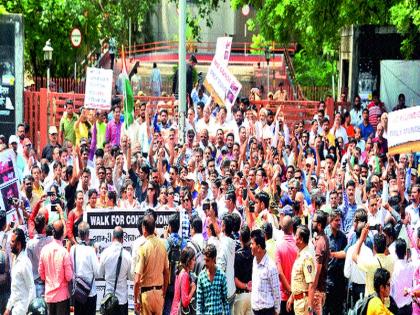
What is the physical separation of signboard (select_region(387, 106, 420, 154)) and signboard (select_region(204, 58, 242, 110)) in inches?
231

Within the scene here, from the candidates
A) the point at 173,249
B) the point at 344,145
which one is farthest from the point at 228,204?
the point at 344,145

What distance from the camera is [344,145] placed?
76.8ft

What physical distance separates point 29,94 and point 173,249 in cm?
1282

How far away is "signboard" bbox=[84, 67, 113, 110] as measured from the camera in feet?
78.3

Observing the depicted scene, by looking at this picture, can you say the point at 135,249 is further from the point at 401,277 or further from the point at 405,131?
the point at 405,131

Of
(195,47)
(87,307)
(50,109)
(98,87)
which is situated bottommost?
(87,307)

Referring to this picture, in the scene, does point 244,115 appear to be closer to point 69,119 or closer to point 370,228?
point 69,119

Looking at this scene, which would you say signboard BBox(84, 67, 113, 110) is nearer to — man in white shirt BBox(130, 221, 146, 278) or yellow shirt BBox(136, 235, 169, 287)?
man in white shirt BBox(130, 221, 146, 278)

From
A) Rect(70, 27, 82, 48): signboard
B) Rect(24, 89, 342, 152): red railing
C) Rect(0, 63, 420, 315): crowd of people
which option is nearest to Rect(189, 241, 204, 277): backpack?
Rect(0, 63, 420, 315): crowd of people

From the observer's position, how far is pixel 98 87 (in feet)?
78.5

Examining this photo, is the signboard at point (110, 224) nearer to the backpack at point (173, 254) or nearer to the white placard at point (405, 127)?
the backpack at point (173, 254)

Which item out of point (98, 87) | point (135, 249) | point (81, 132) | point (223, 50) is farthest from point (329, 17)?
point (135, 249)

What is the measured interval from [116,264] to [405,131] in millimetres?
5187

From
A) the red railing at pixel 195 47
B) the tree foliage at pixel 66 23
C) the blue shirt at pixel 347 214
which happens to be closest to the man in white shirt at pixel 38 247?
the blue shirt at pixel 347 214
